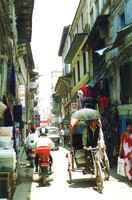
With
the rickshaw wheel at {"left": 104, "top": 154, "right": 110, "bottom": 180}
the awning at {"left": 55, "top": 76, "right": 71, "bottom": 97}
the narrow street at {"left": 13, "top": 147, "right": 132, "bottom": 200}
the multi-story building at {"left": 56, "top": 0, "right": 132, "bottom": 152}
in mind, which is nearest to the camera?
the narrow street at {"left": 13, "top": 147, "right": 132, "bottom": 200}

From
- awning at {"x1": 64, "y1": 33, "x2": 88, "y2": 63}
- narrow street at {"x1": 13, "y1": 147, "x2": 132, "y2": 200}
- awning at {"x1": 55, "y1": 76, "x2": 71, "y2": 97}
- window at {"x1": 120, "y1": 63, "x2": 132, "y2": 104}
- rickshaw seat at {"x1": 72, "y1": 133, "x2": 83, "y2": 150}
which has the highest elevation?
awning at {"x1": 64, "y1": 33, "x2": 88, "y2": 63}

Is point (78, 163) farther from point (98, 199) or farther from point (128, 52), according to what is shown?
point (128, 52)

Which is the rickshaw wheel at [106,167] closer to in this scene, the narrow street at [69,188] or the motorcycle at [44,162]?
A: the narrow street at [69,188]

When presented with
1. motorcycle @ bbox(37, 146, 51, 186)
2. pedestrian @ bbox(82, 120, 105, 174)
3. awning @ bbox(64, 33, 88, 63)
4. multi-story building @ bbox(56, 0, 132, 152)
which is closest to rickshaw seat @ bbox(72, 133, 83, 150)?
pedestrian @ bbox(82, 120, 105, 174)

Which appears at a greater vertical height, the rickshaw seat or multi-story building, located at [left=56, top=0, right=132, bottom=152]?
multi-story building, located at [left=56, top=0, right=132, bottom=152]

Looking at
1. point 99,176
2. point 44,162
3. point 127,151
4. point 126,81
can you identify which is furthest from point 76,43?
point 99,176

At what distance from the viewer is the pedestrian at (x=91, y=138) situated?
688cm

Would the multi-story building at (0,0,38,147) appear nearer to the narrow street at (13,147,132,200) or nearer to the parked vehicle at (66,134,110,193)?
the narrow street at (13,147,132,200)

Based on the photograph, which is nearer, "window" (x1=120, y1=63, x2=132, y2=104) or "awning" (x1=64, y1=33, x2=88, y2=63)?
"window" (x1=120, y1=63, x2=132, y2=104)

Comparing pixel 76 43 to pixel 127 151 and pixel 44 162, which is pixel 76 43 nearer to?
pixel 127 151

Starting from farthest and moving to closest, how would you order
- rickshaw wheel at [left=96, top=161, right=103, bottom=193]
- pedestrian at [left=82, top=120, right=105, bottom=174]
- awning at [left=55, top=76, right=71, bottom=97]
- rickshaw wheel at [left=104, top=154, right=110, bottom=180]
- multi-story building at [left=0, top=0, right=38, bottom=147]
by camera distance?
awning at [left=55, top=76, right=71, bottom=97]
multi-story building at [left=0, top=0, right=38, bottom=147]
rickshaw wheel at [left=104, top=154, right=110, bottom=180]
pedestrian at [left=82, top=120, right=105, bottom=174]
rickshaw wheel at [left=96, top=161, right=103, bottom=193]

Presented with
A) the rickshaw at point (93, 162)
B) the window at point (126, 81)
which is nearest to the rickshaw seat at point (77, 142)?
the rickshaw at point (93, 162)

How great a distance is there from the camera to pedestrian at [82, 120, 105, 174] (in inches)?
271

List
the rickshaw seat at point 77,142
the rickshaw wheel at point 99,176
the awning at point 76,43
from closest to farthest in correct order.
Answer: the rickshaw wheel at point 99,176 < the rickshaw seat at point 77,142 < the awning at point 76,43
